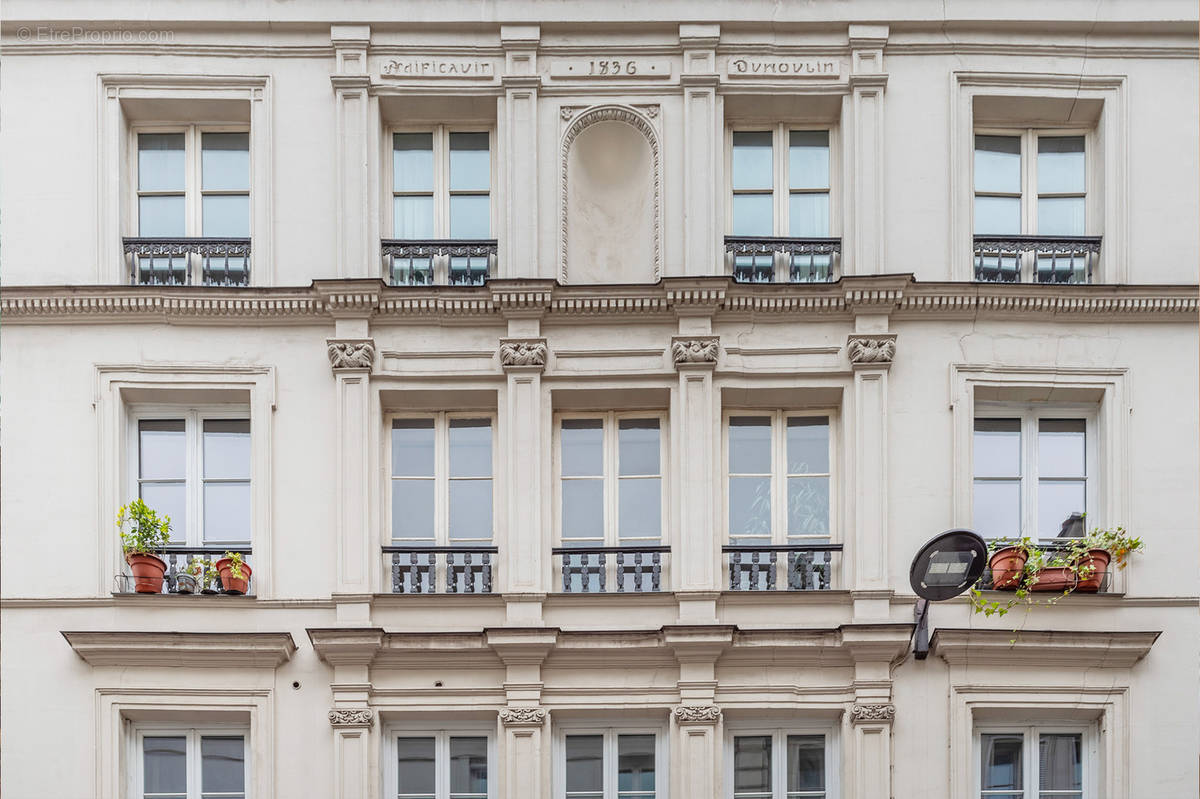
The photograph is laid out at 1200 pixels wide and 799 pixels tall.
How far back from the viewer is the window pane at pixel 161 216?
15281 mm

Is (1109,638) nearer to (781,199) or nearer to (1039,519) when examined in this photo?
(1039,519)

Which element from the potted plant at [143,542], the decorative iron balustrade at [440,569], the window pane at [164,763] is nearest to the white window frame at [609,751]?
the decorative iron balustrade at [440,569]

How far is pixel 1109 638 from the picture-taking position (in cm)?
1400

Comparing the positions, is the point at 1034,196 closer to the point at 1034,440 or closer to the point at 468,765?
the point at 1034,440

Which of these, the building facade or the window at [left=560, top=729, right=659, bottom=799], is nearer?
the building facade

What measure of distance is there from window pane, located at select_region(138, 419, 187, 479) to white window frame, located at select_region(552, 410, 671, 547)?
3.64 meters

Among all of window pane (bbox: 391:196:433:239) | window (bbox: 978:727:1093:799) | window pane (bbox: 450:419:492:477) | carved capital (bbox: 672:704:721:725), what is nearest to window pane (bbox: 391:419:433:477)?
window pane (bbox: 450:419:492:477)

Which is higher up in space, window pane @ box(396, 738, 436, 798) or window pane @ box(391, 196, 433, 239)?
window pane @ box(391, 196, 433, 239)

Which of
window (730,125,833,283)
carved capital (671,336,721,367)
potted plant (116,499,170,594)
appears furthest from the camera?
window (730,125,833,283)

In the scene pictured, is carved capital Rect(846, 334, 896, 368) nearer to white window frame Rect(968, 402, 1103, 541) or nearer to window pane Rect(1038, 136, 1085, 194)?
white window frame Rect(968, 402, 1103, 541)

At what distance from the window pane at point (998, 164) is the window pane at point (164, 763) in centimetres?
945

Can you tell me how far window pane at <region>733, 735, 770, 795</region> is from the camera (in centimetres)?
1435

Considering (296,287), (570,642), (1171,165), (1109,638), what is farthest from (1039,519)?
(296,287)

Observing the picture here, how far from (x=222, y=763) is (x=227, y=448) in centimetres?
300
